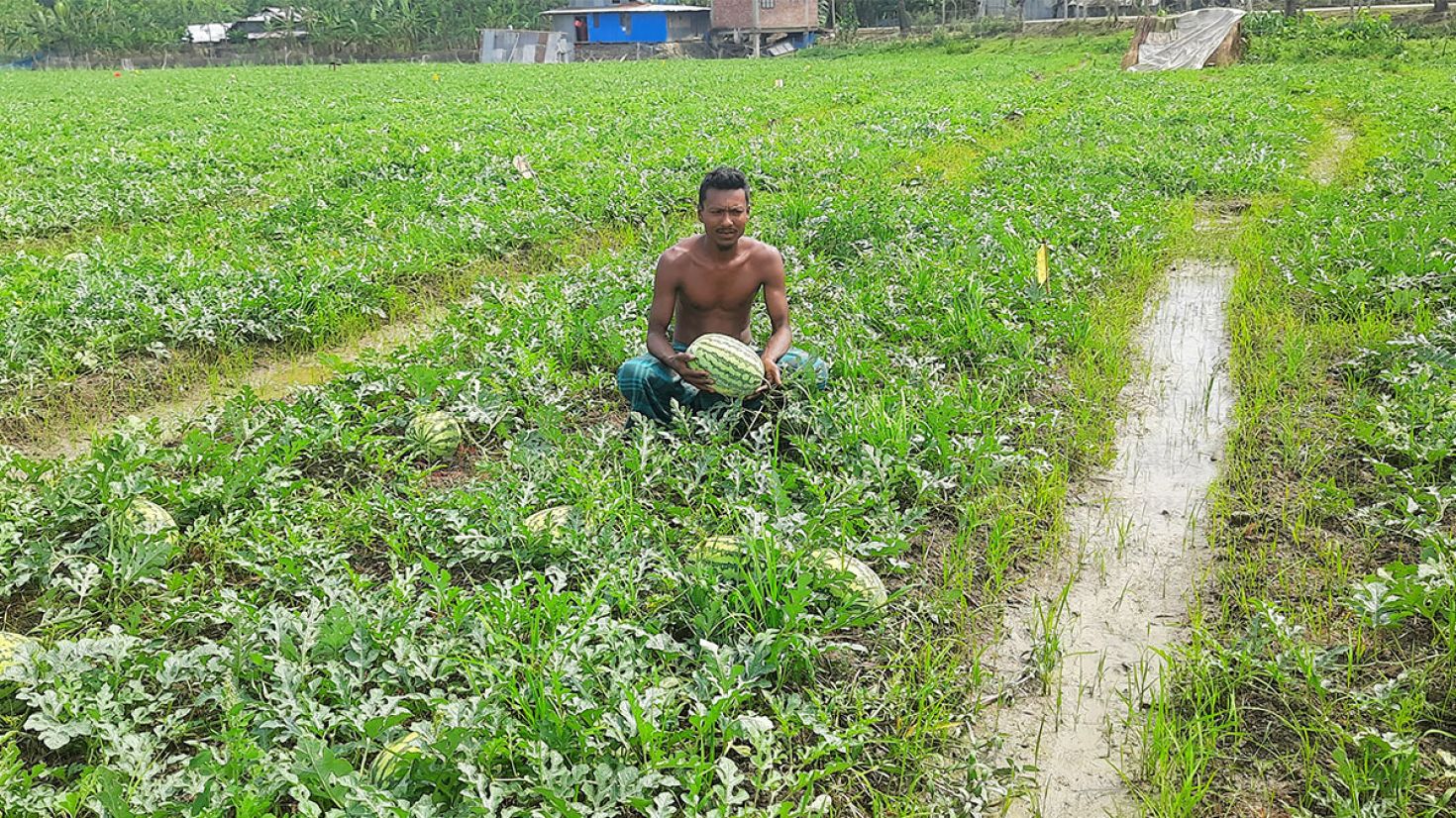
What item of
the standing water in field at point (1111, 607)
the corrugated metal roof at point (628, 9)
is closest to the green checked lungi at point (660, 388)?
the standing water in field at point (1111, 607)

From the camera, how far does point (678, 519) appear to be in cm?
391

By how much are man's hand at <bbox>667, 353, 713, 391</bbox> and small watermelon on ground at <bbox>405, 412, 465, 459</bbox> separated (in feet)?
3.96

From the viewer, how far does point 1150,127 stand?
15062 millimetres

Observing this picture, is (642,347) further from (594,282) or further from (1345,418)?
(1345,418)

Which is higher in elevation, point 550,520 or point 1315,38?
point 1315,38

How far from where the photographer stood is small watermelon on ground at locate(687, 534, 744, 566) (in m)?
3.54

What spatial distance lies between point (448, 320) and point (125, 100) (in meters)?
26.4

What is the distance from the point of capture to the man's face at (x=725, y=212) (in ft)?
14.5

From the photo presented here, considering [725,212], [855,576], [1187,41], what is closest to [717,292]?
[725,212]

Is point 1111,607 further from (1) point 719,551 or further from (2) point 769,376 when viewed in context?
(2) point 769,376

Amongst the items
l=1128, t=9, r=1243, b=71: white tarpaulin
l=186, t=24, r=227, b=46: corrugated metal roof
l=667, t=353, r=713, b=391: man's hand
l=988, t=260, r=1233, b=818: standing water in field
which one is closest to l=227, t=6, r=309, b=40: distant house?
l=186, t=24, r=227, b=46: corrugated metal roof

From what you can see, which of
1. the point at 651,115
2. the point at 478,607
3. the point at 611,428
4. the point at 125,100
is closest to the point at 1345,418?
the point at 611,428

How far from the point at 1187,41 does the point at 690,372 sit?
35.8 metres

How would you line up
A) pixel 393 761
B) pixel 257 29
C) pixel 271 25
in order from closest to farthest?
pixel 393 761 → pixel 271 25 → pixel 257 29
